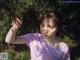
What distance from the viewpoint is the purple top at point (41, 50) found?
314cm

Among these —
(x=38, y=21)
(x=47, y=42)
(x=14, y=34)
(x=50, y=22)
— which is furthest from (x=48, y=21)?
(x=38, y=21)

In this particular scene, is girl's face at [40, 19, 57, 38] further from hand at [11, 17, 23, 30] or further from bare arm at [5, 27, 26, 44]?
hand at [11, 17, 23, 30]

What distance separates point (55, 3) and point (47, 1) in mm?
298

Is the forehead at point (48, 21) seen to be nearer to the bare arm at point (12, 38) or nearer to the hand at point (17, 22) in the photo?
the bare arm at point (12, 38)

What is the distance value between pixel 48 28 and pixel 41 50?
226 mm

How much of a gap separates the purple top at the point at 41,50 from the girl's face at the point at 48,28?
10cm

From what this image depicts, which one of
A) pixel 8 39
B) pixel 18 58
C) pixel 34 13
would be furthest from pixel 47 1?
pixel 8 39

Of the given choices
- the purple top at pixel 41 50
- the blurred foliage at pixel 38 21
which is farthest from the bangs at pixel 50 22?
the blurred foliage at pixel 38 21

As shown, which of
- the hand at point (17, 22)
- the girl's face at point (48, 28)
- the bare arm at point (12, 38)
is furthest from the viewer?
the girl's face at point (48, 28)

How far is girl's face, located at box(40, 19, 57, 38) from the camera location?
10.0 feet

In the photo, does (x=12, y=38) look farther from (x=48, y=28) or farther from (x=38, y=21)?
(x=38, y=21)

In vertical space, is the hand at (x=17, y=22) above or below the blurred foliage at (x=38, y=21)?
above

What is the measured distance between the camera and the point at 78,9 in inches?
210

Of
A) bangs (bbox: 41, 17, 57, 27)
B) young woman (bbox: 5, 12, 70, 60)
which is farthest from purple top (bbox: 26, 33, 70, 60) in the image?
bangs (bbox: 41, 17, 57, 27)
